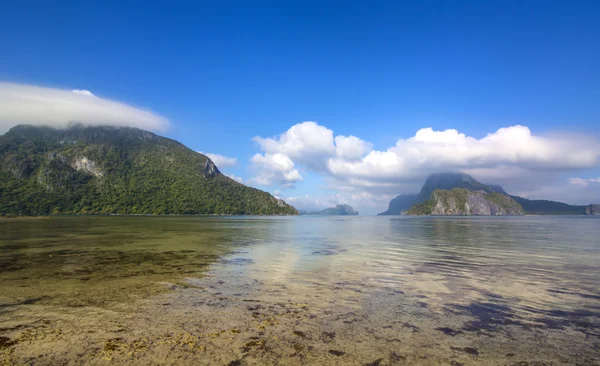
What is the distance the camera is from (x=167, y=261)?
21.9m

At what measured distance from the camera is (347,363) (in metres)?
6.79

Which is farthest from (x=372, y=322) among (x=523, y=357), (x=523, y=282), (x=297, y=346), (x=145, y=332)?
(x=523, y=282)

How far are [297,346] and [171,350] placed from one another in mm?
3024

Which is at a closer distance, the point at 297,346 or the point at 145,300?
the point at 297,346

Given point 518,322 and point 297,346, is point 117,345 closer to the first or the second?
point 297,346

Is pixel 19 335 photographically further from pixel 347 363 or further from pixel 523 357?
pixel 523 357

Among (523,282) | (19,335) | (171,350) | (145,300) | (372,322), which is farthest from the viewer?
(523,282)

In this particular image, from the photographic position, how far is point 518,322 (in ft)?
31.9

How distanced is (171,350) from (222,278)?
9.19 metres

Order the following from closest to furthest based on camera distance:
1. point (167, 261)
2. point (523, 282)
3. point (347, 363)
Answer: point (347, 363), point (523, 282), point (167, 261)

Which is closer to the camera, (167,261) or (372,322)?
(372,322)

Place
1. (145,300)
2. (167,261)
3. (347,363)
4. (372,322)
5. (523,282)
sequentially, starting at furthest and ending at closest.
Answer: (167,261) → (523,282) → (145,300) → (372,322) → (347,363)

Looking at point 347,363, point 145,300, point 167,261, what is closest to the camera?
point 347,363

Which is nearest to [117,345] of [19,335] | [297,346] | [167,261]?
[19,335]
